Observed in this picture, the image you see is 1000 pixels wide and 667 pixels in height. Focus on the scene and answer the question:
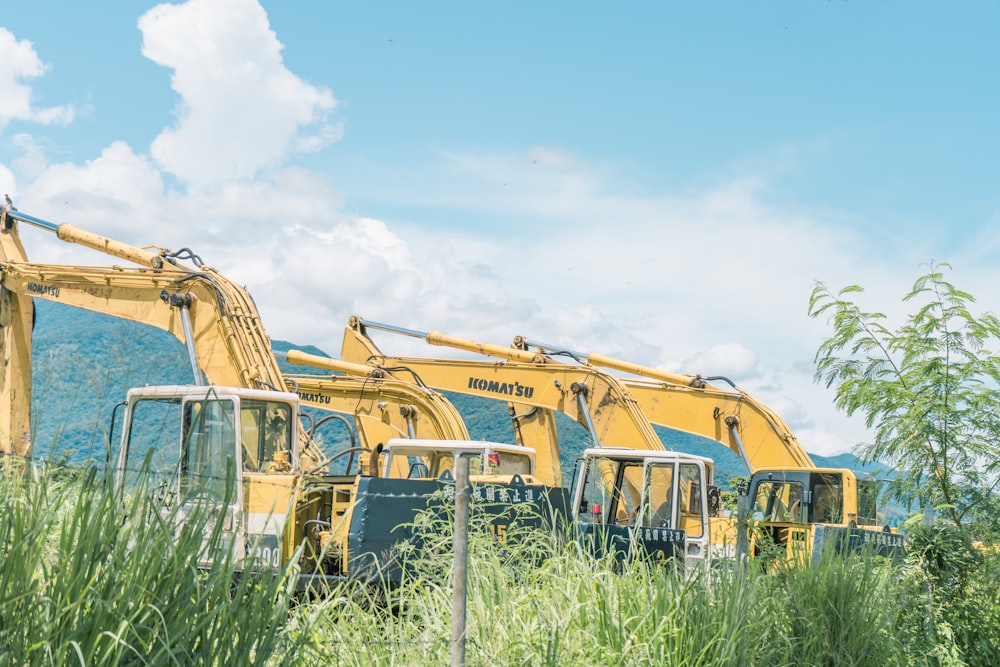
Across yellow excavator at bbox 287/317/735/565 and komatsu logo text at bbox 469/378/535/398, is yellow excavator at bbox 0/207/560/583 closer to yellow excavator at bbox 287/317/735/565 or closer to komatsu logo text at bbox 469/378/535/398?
yellow excavator at bbox 287/317/735/565

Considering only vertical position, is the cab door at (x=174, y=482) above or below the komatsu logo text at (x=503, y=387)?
below

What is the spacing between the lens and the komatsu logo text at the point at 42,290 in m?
15.1

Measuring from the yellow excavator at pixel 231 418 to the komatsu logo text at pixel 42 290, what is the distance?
0.02 metres

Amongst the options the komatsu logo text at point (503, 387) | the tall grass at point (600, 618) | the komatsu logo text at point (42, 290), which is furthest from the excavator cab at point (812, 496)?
the komatsu logo text at point (42, 290)

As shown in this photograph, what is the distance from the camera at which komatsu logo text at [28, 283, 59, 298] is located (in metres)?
15.1

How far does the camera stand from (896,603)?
7242 mm

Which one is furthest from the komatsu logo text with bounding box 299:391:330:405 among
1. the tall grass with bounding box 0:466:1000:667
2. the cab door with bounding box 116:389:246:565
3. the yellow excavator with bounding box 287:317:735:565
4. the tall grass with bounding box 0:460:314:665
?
the tall grass with bounding box 0:460:314:665

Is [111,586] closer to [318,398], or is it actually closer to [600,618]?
[600,618]

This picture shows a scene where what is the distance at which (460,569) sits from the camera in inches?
178

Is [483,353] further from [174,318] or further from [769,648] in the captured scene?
[769,648]

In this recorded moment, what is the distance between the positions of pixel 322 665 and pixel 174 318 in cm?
959

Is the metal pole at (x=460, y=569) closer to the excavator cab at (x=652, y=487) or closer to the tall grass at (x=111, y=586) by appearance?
the tall grass at (x=111, y=586)

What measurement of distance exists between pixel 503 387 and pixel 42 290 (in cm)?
806

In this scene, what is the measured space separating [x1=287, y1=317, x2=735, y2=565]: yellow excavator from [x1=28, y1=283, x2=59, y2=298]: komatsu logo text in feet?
13.7
